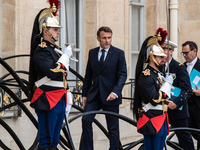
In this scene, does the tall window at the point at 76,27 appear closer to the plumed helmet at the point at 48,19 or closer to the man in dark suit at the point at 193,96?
the man in dark suit at the point at 193,96

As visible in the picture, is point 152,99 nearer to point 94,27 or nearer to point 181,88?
point 181,88

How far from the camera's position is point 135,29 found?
10688mm

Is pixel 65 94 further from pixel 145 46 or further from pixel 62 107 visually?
pixel 145 46

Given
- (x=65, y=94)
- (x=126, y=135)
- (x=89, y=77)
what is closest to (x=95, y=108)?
(x=89, y=77)

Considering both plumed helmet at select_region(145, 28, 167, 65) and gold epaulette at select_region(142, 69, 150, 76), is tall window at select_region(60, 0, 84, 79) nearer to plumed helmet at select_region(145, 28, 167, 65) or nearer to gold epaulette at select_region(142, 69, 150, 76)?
plumed helmet at select_region(145, 28, 167, 65)

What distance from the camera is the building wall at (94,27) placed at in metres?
7.66

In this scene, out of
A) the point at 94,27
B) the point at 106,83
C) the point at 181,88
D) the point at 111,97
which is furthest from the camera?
the point at 94,27

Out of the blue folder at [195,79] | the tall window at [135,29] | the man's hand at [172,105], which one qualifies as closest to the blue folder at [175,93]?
the man's hand at [172,105]

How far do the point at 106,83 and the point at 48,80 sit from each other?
3.94 ft

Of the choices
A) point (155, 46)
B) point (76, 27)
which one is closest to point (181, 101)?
point (155, 46)

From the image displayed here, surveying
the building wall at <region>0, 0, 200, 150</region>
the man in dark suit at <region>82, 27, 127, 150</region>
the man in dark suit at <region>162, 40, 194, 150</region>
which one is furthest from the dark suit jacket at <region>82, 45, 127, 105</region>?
the building wall at <region>0, 0, 200, 150</region>

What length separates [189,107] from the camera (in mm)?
7352

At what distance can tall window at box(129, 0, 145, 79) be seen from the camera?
10.5m

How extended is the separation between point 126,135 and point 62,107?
4.33m
